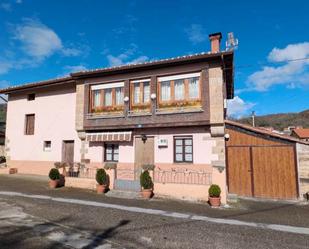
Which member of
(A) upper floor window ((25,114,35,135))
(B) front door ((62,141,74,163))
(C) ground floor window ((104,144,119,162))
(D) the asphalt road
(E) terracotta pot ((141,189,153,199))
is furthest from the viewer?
(A) upper floor window ((25,114,35,135))

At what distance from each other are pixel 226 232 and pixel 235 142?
8.14m

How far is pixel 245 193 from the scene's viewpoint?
50.0ft

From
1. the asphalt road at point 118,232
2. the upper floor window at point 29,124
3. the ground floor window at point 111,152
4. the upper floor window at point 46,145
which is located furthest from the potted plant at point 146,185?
the upper floor window at point 29,124

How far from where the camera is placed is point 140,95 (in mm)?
16734

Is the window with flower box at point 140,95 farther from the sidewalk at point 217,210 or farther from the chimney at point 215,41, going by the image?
the sidewalk at point 217,210

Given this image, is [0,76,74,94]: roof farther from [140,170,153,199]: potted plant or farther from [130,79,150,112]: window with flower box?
[140,170,153,199]: potted plant

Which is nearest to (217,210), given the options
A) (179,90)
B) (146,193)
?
(146,193)

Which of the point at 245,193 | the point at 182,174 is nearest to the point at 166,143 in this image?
the point at 182,174

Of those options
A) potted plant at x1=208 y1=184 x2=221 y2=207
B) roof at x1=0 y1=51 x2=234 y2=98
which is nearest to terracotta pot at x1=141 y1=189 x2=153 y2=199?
potted plant at x1=208 y1=184 x2=221 y2=207

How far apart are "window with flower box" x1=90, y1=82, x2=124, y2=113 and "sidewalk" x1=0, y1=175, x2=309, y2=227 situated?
546 centimetres

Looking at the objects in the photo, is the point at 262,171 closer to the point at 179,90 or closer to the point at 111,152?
the point at 179,90

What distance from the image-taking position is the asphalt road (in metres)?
7.03

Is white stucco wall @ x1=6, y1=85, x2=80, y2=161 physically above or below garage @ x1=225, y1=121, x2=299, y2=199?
above

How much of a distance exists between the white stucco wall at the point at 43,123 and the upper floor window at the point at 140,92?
5.16 meters
